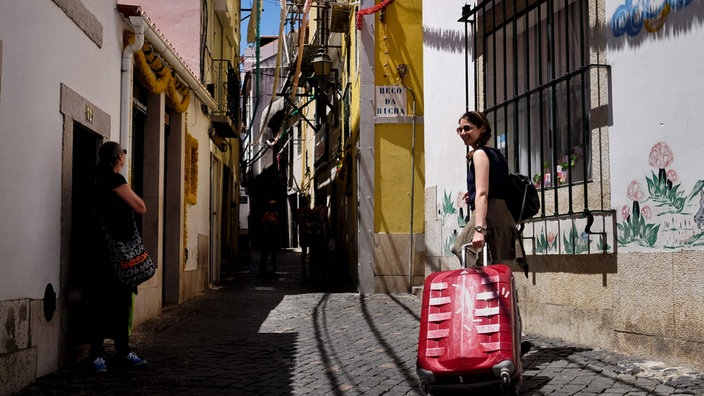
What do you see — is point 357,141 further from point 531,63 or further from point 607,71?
point 607,71

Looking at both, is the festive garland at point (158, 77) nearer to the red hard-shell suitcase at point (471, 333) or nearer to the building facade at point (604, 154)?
the building facade at point (604, 154)

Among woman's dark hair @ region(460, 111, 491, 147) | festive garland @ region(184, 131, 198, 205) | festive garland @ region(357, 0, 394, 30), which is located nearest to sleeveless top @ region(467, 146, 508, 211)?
woman's dark hair @ region(460, 111, 491, 147)

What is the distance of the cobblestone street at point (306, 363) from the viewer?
5387 mm

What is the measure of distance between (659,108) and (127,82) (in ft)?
A: 17.2

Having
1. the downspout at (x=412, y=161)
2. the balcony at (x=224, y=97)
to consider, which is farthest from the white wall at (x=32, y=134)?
the balcony at (x=224, y=97)

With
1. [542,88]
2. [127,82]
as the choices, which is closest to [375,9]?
[127,82]

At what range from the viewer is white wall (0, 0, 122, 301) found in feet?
17.4

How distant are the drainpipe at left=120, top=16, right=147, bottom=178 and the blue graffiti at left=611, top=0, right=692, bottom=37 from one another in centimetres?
478

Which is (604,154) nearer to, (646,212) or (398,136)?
(646,212)

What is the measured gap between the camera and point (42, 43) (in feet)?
19.5

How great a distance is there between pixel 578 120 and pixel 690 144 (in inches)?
69.7

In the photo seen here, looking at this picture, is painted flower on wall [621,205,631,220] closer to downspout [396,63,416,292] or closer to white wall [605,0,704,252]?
white wall [605,0,704,252]

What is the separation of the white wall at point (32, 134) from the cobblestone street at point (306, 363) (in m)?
0.82

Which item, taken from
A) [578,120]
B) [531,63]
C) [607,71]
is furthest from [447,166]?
[607,71]
